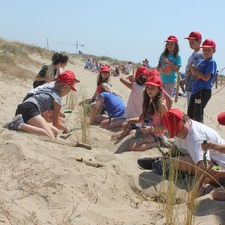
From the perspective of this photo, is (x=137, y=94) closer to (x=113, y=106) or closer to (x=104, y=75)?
(x=113, y=106)

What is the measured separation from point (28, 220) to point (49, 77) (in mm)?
4345

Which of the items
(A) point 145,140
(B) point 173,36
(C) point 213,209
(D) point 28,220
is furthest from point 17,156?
(B) point 173,36

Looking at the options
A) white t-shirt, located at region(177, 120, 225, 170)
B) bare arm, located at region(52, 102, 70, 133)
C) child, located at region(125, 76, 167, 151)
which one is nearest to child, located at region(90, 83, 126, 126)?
bare arm, located at region(52, 102, 70, 133)

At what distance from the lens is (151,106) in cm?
532

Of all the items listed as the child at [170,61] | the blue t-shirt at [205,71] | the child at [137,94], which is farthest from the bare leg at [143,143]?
the child at [170,61]

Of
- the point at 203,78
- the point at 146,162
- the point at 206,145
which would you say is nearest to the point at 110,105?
the point at 203,78

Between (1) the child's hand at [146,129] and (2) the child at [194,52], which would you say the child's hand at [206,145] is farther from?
(2) the child at [194,52]

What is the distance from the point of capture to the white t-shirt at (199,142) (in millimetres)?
3918

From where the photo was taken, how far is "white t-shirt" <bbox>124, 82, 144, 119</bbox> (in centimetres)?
619

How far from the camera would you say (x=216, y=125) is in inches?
340

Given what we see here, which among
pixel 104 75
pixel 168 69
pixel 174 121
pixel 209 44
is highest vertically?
pixel 209 44

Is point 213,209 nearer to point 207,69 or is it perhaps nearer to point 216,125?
Result: point 207,69

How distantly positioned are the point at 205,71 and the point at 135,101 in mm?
1042

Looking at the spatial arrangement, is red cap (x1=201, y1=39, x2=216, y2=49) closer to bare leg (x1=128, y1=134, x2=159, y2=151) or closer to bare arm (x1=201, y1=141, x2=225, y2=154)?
bare leg (x1=128, y1=134, x2=159, y2=151)
